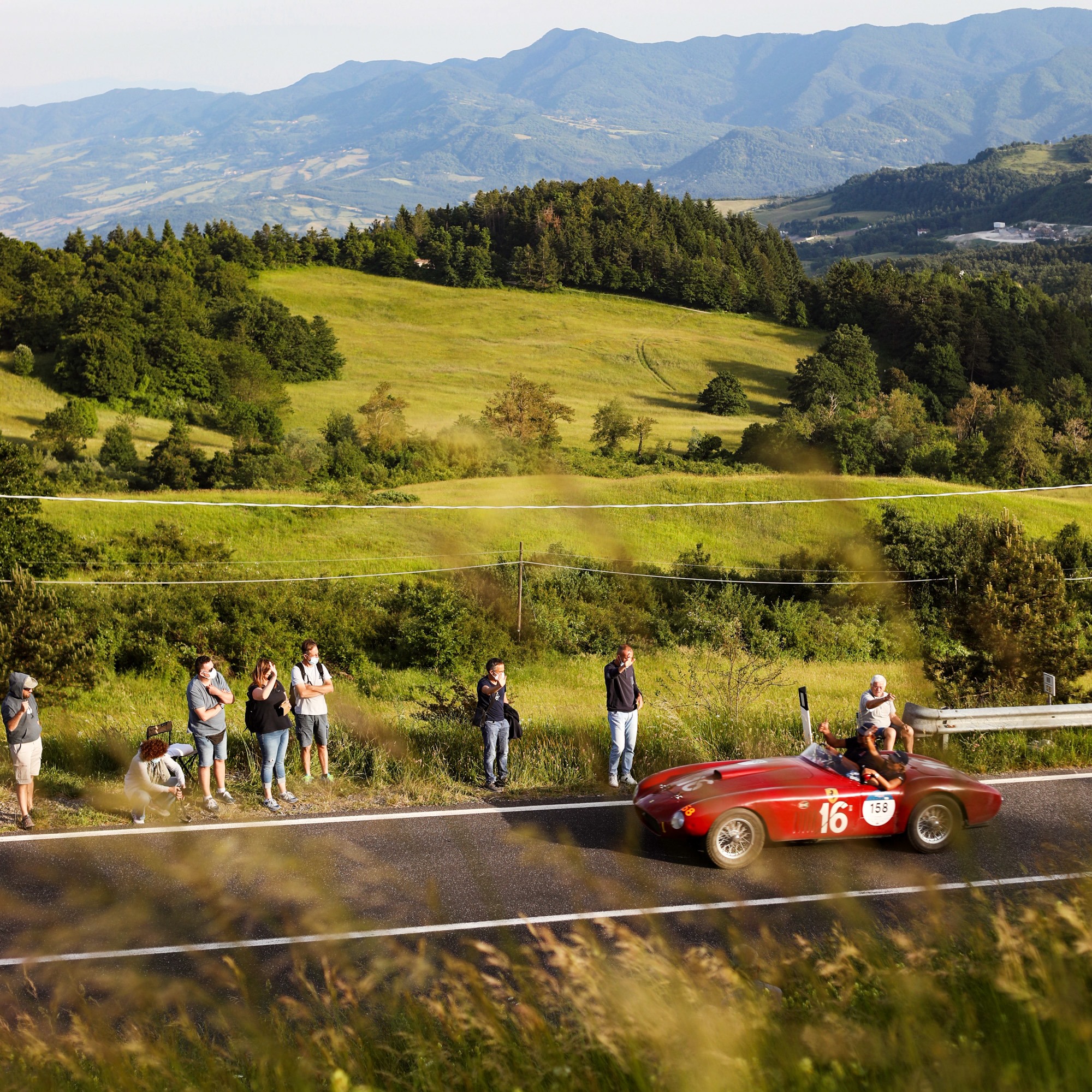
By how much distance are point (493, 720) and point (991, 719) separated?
6.01 m

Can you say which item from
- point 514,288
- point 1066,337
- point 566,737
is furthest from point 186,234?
point 566,737

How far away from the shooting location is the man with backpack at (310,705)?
1192 cm

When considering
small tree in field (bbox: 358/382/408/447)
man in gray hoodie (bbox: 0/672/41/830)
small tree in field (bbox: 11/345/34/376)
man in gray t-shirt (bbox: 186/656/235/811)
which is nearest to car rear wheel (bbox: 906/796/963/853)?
man in gray t-shirt (bbox: 186/656/235/811)

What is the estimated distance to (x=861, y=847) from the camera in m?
10.1

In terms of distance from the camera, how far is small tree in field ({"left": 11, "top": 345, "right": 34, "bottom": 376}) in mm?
73500

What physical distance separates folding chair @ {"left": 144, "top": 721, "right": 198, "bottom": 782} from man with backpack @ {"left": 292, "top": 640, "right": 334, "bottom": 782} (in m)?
1.22

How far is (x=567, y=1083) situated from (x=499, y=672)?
7.18m

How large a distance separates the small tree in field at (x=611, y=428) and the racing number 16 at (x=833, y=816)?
182 ft

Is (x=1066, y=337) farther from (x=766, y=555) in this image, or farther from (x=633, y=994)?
(x=633, y=994)

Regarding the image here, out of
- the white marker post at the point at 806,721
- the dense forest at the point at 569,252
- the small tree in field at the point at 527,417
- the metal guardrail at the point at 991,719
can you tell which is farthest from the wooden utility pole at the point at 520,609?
the dense forest at the point at 569,252

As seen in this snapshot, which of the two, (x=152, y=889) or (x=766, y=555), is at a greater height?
(x=152, y=889)

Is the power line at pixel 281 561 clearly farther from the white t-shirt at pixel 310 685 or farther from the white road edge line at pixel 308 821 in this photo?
the white road edge line at pixel 308 821

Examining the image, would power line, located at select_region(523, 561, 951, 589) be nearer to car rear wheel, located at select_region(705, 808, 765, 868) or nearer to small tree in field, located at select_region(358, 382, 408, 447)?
car rear wheel, located at select_region(705, 808, 765, 868)

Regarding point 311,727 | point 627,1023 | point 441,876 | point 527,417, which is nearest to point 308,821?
point 311,727
